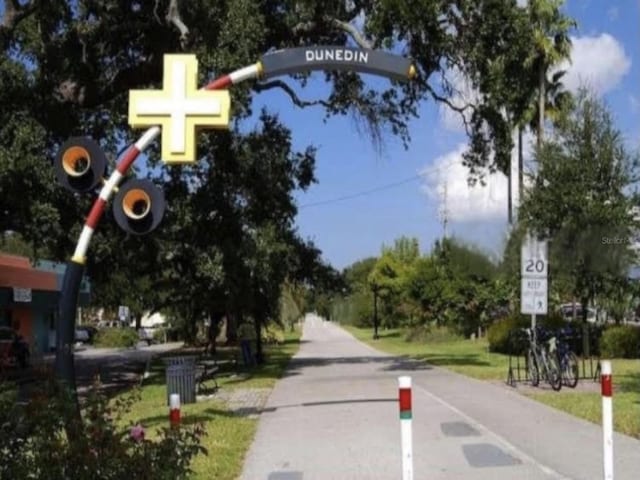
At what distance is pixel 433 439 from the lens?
12.0m

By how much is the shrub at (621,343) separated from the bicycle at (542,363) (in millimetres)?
9908

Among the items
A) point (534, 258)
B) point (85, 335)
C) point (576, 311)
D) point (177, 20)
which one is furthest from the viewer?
point (85, 335)

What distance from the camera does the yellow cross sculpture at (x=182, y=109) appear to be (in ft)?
37.1

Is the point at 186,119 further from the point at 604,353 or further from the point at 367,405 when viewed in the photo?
the point at 604,353

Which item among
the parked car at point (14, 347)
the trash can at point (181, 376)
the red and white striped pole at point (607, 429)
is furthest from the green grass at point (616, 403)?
the parked car at point (14, 347)

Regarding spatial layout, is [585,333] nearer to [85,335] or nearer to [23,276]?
[23,276]

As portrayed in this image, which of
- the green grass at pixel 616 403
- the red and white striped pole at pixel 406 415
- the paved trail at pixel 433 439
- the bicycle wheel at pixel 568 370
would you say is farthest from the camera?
the bicycle wheel at pixel 568 370

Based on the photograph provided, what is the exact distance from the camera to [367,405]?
1641 centimetres

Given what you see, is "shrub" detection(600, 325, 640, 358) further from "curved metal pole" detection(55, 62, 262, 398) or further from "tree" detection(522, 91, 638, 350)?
"curved metal pole" detection(55, 62, 262, 398)

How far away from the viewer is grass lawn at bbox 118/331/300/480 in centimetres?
1024

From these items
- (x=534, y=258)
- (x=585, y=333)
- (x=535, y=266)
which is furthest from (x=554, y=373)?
(x=585, y=333)

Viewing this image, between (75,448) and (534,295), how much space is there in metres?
14.7

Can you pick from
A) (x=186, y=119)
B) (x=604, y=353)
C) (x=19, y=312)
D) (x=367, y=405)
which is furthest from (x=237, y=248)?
(x=19, y=312)

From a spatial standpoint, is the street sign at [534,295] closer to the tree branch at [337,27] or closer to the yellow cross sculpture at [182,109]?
the tree branch at [337,27]
